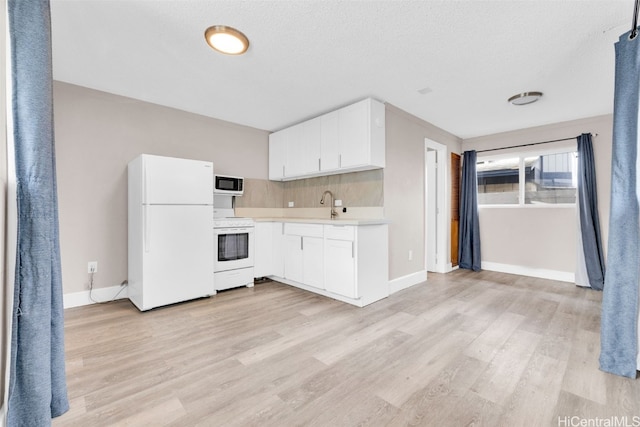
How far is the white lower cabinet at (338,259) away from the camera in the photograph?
10.2 ft

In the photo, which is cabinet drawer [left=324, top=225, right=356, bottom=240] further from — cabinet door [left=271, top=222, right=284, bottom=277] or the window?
the window

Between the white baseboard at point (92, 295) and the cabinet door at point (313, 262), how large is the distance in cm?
212

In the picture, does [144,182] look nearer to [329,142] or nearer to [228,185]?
[228,185]

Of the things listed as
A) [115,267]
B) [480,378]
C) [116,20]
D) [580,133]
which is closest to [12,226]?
[116,20]

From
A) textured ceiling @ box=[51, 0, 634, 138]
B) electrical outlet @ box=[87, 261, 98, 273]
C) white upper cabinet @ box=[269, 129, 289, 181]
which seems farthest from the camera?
white upper cabinet @ box=[269, 129, 289, 181]

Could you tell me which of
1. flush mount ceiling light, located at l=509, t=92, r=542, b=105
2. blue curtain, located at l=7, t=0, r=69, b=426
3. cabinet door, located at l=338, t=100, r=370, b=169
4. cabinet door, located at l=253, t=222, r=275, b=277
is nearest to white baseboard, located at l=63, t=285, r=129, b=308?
cabinet door, located at l=253, t=222, r=275, b=277

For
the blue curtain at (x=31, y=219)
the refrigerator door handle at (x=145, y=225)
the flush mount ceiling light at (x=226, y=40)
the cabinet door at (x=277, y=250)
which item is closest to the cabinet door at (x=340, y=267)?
the cabinet door at (x=277, y=250)

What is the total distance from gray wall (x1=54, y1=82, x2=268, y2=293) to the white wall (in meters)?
4.97

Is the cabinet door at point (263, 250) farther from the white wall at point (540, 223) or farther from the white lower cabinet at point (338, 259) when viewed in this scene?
the white wall at point (540, 223)

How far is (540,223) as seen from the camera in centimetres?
445

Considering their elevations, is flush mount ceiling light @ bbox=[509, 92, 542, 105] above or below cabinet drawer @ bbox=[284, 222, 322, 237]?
above

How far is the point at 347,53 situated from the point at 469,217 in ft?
12.2

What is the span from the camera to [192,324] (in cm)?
261

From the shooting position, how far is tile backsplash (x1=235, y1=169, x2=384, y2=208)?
3668 mm
